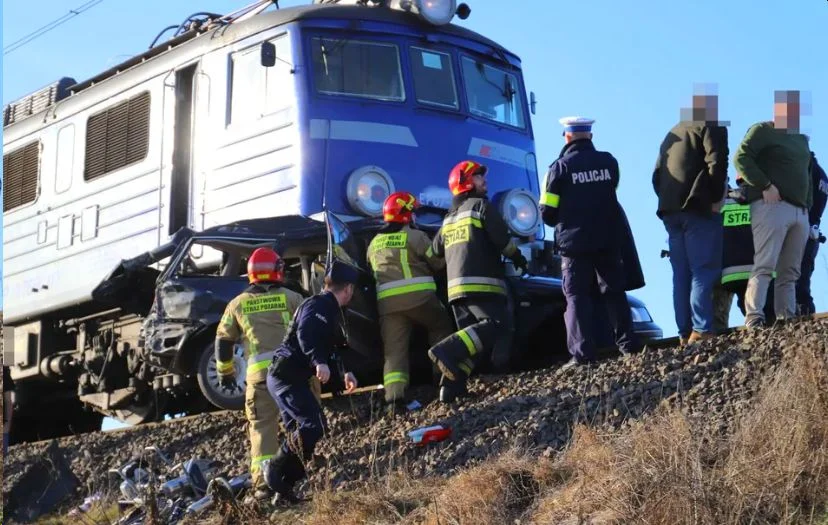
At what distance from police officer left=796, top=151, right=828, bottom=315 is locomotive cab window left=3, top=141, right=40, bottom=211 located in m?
8.57

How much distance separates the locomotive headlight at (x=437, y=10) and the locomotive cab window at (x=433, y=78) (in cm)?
28

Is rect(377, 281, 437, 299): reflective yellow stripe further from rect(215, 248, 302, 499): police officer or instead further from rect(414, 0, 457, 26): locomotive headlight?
rect(414, 0, 457, 26): locomotive headlight

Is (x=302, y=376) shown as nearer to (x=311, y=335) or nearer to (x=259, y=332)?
(x=311, y=335)

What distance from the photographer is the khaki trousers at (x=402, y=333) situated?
9227 mm

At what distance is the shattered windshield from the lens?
12312mm

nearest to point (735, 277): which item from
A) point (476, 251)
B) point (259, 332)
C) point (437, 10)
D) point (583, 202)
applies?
point (583, 202)

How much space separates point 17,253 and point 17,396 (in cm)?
159

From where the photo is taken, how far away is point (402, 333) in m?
9.42

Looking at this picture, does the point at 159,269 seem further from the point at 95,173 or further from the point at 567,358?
the point at 567,358

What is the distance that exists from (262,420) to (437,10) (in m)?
4.88


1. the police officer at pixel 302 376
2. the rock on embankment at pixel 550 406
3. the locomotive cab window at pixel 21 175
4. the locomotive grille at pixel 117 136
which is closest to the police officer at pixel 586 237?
the rock on embankment at pixel 550 406

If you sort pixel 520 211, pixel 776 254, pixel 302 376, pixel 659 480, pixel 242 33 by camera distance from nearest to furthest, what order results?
pixel 659 480 → pixel 302 376 → pixel 776 254 → pixel 520 211 → pixel 242 33

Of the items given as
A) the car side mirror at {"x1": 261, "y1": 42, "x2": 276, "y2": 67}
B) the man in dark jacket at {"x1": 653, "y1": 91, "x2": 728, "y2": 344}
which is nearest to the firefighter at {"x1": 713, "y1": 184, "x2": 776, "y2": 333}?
the man in dark jacket at {"x1": 653, "y1": 91, "x2": 728, "y2": 344}

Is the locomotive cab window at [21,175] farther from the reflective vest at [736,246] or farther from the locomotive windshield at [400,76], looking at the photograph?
the reflective vest at [736,246]
